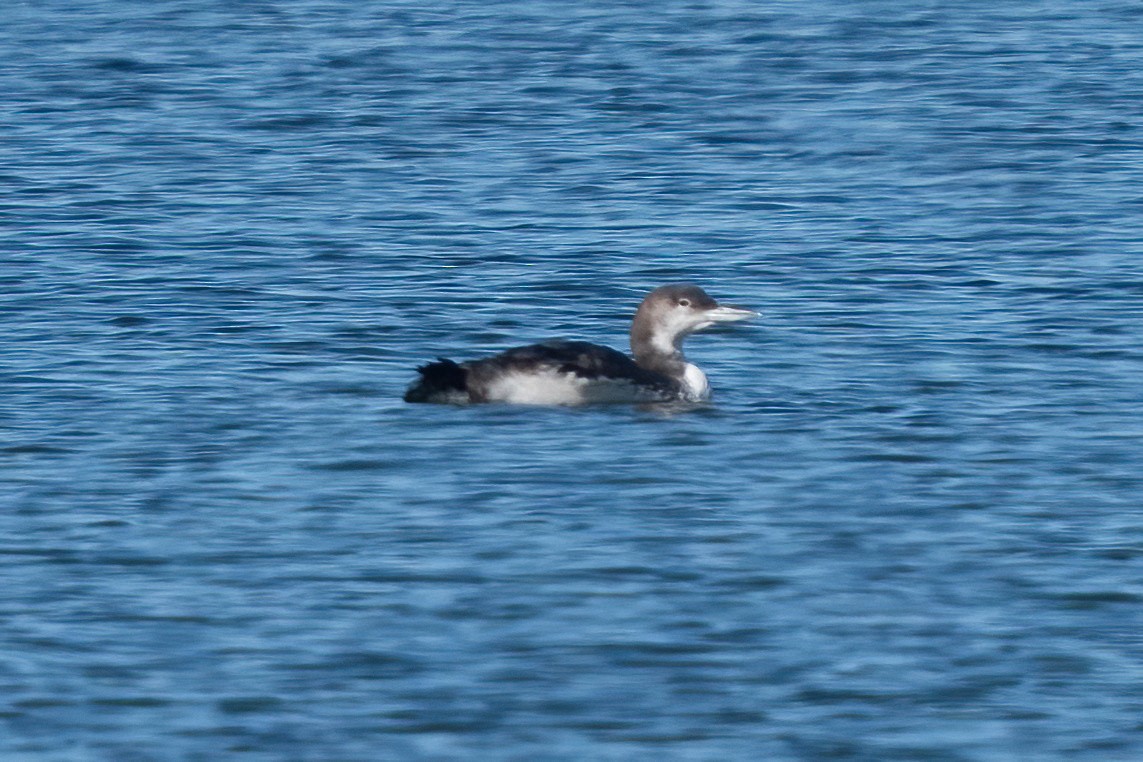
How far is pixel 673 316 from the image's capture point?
13.9 meters

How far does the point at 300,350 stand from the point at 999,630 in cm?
619

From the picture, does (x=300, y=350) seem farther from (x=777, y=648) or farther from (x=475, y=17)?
(x=475, y=17)

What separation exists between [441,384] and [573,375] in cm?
70

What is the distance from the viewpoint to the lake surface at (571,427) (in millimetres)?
8641

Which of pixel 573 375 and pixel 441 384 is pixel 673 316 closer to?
pixel 573 375

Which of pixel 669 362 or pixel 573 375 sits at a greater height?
pixel 573 375

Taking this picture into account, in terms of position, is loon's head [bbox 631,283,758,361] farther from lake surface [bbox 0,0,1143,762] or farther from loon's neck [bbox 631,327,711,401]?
lake surface [bbox 0,0,1143,762]

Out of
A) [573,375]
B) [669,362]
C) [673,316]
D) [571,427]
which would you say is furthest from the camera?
[673,316]

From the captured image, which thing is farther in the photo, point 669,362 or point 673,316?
point 673,316

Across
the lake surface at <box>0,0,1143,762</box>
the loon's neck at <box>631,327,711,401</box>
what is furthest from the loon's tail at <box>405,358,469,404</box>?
the loon's neck at <box>631,327,711,401</box>

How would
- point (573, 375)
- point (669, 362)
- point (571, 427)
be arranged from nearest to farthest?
point (571, 427)
point (573, 375)
point (669, 362)

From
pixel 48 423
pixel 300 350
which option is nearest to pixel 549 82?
pixel 300 350

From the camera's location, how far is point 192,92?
25.4 metres

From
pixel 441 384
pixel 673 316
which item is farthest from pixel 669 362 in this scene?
pixel 441 384
